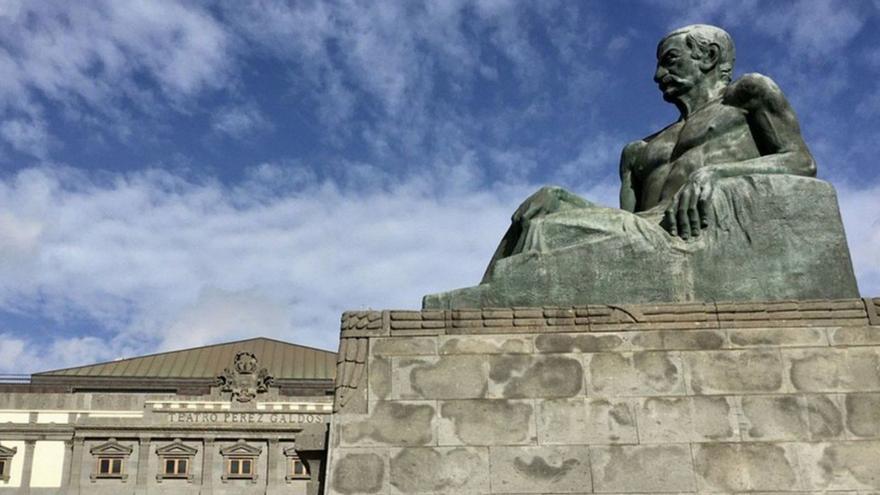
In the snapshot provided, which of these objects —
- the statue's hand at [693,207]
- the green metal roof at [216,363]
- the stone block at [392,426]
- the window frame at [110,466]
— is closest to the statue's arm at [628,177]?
the statue's hand at [693,207]

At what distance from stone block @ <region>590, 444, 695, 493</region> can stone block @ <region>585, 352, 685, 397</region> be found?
467mm

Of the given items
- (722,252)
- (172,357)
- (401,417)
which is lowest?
(401,417)

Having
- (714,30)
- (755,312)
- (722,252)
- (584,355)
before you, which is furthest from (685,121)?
(584,355)

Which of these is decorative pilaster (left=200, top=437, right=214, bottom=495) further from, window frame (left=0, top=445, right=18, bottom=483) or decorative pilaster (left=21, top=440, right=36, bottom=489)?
window frame (left=0, top=445, right=18, bottom=483)

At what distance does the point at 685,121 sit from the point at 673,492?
4.48 metres

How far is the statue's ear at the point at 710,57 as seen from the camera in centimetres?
1005

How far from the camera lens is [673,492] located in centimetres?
696

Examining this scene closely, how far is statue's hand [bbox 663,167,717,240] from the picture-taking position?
8266 millimetres

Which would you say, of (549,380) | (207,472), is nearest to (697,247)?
(549,380)

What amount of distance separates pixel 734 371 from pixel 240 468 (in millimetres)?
41561

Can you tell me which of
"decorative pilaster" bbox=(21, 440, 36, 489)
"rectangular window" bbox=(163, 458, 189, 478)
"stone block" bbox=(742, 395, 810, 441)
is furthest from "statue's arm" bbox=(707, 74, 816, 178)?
"decorative pilaster" bbox=(21, 440, 36, 489)

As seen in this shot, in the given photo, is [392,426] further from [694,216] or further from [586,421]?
[694,216]

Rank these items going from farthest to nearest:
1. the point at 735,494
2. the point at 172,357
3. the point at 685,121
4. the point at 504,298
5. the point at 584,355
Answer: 1. the point at 172,357
2. the point at 685,121
3. the point at 504,298
4. the point at 584,355
5. the point at 735,494

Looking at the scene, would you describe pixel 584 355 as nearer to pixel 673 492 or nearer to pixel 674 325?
pixel 674 325
